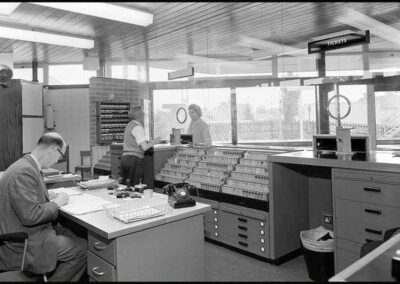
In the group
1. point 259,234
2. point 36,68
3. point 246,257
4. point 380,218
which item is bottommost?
point 246,257

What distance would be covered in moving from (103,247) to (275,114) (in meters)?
5.35

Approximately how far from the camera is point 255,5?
4.87m

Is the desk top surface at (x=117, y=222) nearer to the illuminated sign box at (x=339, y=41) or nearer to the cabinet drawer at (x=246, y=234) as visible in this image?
the cabinet drawer at (x=246, y=234)

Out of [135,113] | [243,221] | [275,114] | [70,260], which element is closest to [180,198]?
[70,260]

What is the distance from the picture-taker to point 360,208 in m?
2.92

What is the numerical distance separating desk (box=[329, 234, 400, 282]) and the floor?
1813 millimetres

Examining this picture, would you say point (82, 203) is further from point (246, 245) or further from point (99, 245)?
point (246, 245)

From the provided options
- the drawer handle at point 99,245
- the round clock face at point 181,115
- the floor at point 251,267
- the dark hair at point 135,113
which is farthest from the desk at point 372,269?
the round clock face at point 181,115

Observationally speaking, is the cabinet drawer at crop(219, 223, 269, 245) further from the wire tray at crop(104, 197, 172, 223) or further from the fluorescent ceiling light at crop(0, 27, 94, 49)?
the fluorescent ceiling light at crop(0, 27, 94, 49)

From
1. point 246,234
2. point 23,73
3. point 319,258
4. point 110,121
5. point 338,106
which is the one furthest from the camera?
point 23,73

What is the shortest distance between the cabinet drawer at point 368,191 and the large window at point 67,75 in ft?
24.7

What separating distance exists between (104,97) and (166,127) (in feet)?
5.63

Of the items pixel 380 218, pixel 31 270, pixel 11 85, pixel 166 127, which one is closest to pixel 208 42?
pixel 166 127

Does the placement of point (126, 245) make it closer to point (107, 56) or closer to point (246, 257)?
point (246, 257)
